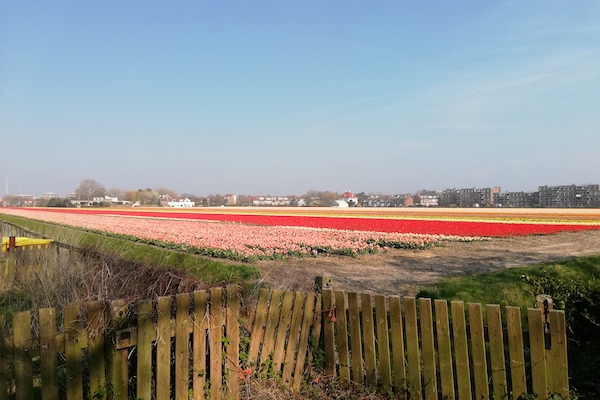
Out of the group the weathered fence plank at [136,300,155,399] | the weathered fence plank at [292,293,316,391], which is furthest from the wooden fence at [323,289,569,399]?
the weathered fence plank at [136,300,155,399]

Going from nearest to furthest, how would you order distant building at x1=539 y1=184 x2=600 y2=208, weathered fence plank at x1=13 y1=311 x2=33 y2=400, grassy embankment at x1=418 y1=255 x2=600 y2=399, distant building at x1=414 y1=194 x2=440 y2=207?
weathered fence plank at x1=13 y1=311 x2=33 y2=400 < grassy embankment at x1=418 y1=255 x2=600 y2=399 < distant building at x1=539 y1=184 x2=600 y2=208 < distant building at x1=414 y1=194 x2=440 y2=207

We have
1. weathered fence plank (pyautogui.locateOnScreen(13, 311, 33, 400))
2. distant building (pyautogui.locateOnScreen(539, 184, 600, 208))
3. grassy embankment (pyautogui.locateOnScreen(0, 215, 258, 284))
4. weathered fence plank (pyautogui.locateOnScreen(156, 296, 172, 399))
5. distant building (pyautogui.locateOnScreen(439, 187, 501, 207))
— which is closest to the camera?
weathered fence plank (pyautogui.locateOnScreen(13, 311, 33, 400))

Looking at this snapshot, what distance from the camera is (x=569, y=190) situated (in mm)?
93500

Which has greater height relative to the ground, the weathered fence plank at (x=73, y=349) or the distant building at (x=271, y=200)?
the distant building at (x=271, y=200)

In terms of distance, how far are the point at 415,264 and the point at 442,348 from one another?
1015 cm

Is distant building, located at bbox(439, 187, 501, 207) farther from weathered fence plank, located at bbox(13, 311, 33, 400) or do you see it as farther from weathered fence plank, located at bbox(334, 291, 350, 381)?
weathered fence plank, located at bbox(13, 311, 33, 400)

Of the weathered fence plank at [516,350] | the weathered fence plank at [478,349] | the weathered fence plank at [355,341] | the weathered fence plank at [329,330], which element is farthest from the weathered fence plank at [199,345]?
the weathered fence plank at [516,350]

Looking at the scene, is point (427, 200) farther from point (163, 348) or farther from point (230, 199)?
point (163, 348)

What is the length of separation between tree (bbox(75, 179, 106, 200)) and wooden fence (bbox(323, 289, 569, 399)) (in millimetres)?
161724

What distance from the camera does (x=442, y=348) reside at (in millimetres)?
3648

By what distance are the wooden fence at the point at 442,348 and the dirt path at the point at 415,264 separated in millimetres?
3358

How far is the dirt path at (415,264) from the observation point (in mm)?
9898

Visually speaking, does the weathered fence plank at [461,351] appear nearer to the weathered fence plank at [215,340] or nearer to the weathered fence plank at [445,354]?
the weathered fence plank at [445,354]

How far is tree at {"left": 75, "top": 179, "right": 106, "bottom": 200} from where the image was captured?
149625mm
